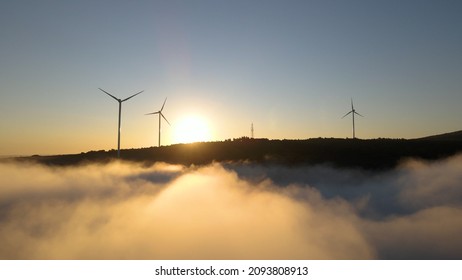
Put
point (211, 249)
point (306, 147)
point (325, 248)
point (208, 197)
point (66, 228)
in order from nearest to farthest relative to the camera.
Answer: point (211, 249), point (325, 248), point (66, 228), point (208, 197), point (306, 147)

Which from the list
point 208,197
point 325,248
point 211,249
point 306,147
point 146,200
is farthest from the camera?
point 306,147

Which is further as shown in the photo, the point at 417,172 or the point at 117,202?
the point at 417,172

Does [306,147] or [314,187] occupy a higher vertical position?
[306,147]

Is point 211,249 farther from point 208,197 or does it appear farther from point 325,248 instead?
point 208,197
